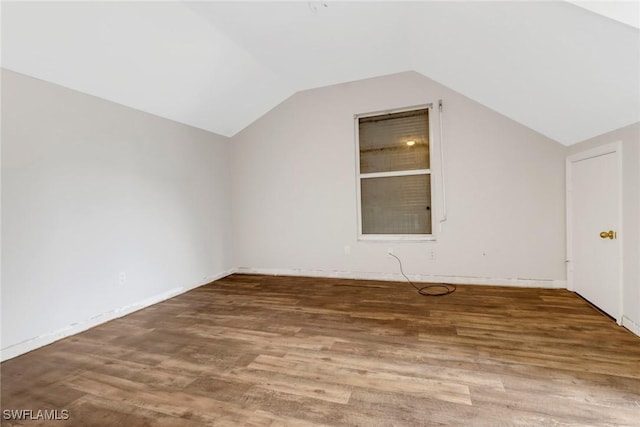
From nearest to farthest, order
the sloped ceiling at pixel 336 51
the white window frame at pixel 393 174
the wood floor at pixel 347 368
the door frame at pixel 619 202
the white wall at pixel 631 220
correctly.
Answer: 1. the wood floor at pixel 347 368
2. the sloped ceiling at pixel 336 51
3. the white wall at pixel 631 220
4. the door frame at pixel 619 202
5. the white window frame at pixel 393 174

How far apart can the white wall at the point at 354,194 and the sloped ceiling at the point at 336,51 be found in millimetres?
269

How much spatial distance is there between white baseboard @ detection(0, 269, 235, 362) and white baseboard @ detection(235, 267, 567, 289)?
125 centimetres

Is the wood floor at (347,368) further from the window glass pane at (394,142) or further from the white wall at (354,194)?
→ the window glass pane at (394,142)

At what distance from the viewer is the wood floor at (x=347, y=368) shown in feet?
4.69

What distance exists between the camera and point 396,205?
153 inches

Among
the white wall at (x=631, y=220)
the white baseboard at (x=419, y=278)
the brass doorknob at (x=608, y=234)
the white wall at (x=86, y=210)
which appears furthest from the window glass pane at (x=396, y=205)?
the white wall at (x=86, y=210)

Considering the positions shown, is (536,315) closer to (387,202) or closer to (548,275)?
(548,275)

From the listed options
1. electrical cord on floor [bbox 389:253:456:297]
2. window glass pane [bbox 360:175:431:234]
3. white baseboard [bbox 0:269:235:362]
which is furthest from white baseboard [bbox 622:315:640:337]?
white baseboard [bbox 0:269:235:362]

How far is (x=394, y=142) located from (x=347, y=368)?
9.73 ft

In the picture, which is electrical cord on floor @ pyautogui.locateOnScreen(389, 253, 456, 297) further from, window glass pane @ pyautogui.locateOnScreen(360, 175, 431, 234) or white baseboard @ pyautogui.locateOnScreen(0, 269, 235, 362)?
white baseboard @ pyautogui.locateOnScreen(0, 269, 235, 362)

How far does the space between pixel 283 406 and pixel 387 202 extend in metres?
2.92

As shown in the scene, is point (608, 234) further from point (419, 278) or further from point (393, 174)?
point (393, 174)

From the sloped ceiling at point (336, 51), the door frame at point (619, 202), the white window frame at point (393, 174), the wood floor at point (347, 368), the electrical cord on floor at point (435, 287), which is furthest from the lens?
the white window frame at point (393, 174)

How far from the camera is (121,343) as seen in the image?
7.50 ft
